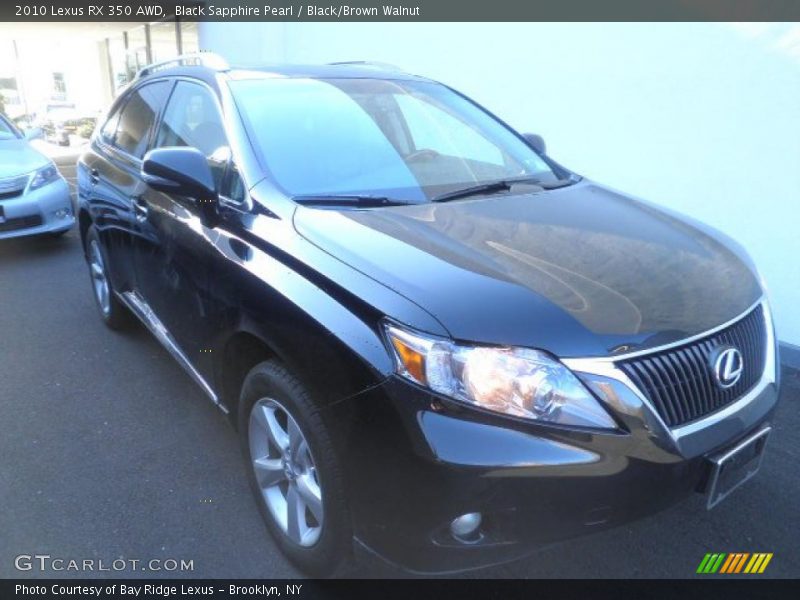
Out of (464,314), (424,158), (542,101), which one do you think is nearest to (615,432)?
(464,314)

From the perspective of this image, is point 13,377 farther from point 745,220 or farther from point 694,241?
point 745,220

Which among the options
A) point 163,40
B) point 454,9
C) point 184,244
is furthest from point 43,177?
point 163,40

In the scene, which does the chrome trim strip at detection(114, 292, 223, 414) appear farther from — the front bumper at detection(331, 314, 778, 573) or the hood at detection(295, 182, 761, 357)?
the front bumper at detection(331, 314, 778, 573)

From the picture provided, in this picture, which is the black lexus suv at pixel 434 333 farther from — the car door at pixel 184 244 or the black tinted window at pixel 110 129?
the black tinted window at pixel 110 129

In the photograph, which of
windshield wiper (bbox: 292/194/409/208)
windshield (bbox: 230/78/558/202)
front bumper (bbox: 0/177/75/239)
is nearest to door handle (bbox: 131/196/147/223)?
windshield (bbox: 230/78/558/202)

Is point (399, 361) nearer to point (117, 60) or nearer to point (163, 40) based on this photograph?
point (163, 40)

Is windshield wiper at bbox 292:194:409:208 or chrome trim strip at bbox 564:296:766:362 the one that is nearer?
chrome trim strip at bbox 564:296:766:362

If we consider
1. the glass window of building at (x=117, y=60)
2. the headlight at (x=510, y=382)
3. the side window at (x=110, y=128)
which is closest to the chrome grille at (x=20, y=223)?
the side window at (x=110, y=128)

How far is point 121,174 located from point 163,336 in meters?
1.10

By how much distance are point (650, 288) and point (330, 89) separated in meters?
1.82

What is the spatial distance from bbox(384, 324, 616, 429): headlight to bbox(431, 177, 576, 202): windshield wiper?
999 millimetres

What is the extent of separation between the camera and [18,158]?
6.43 m

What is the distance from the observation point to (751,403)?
2.05m

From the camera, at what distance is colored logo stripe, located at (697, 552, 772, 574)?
92.6 inches
